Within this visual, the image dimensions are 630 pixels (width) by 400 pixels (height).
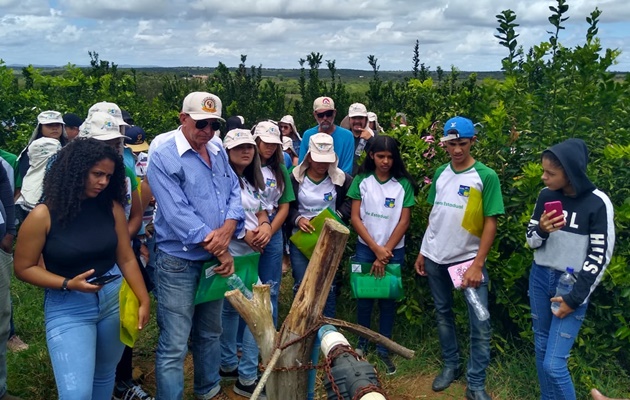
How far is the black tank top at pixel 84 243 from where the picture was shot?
9.36 ft

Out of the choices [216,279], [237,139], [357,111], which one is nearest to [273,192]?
[237,139]

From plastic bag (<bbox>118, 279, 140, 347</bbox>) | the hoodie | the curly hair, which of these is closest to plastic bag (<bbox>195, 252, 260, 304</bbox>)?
plastic bag (<bbox>118, 279, 140, 347</bbox>)

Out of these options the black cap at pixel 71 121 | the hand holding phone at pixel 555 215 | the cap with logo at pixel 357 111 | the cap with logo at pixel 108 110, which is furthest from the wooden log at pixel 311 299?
the black cap at pixel 71 121

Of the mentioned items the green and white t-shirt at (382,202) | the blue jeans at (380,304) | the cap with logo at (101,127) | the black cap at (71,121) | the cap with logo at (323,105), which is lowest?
the blue jeans at (380,304)

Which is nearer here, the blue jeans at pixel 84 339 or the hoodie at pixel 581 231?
the blue jeans at pixel 84 339

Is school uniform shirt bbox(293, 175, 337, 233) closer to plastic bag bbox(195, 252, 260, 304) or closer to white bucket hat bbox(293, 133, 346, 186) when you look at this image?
white bucket hat bbox(293, 133, 346, 186)

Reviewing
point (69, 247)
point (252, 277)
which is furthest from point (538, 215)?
point (69, 247)

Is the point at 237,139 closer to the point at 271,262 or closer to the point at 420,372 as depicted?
the point at 271,262

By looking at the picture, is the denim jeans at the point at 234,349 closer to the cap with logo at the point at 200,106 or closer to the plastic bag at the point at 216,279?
the plastic bag at the point at 216,279

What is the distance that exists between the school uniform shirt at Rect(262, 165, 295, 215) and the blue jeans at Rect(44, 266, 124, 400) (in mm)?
1373

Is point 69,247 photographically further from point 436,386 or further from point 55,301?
point 436,386

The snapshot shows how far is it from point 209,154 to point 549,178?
2.11 meters

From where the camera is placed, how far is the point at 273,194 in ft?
14.0

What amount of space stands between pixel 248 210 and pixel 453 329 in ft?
A: 5.98
